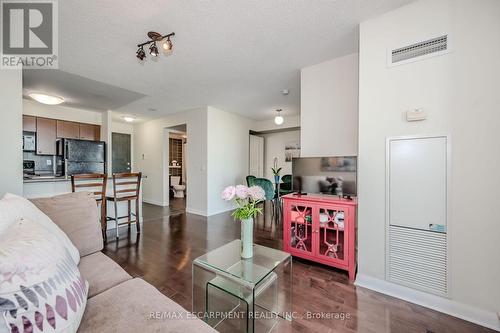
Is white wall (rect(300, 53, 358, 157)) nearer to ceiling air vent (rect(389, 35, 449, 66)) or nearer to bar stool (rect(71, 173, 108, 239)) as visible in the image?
ceiling air vent (rect(389, 35, 449, 66))

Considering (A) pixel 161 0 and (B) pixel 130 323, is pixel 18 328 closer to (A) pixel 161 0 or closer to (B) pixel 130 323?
(B) pixel 130 323

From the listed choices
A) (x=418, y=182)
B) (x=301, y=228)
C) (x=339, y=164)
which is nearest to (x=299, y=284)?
(x=301, y=228)

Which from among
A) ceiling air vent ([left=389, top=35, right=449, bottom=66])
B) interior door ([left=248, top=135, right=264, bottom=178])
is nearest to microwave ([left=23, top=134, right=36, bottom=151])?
interior door ([left=248, top=135, right=264, bottom=178])

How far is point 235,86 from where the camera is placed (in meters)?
3.40

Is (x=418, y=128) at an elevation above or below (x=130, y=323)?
above

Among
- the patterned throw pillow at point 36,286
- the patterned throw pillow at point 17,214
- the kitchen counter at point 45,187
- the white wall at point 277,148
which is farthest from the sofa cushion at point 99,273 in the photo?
the white wall at point 277,148

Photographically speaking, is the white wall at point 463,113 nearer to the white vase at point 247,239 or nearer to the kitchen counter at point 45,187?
the white vase at point 247,239

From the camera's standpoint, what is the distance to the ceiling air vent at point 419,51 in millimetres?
1599

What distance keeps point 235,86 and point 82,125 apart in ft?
13.7

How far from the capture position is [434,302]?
161 cm

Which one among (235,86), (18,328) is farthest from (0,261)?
(235,86)

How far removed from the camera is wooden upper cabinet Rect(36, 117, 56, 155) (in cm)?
429

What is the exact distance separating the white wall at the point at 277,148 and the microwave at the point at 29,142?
5.55 m

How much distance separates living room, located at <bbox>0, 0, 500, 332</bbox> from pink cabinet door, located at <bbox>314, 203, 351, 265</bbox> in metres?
0.02
